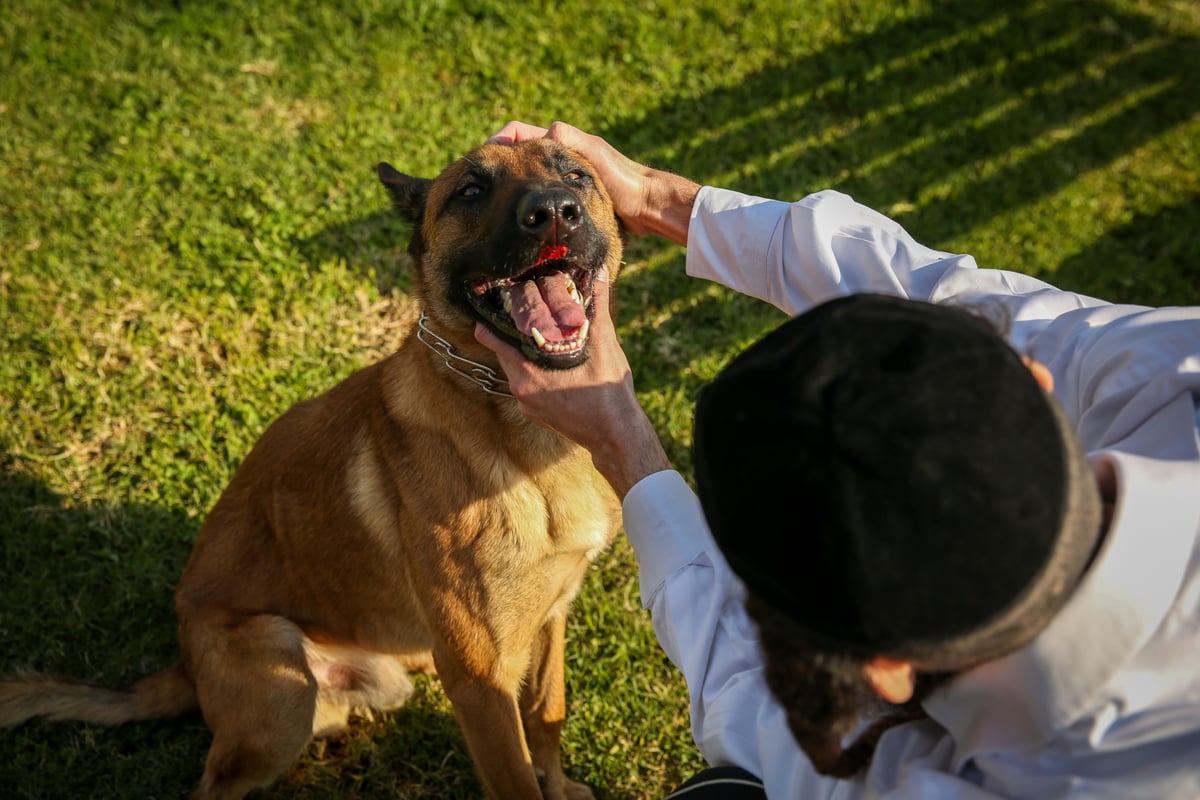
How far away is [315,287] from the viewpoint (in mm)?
4840

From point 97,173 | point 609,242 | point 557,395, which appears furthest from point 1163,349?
point 97,173

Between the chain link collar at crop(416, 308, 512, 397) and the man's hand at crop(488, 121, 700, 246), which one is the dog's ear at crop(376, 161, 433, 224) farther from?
the chain link collar at crop(416, 308, 512, 397)

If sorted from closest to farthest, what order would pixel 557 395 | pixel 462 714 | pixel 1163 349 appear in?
pixel 1163 349, pixel 557 395, pixel 462 714

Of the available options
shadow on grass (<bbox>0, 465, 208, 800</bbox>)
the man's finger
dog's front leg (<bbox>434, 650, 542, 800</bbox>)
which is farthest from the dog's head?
shadow on grass (<bbox>0, 465, 208, 800</bbox>)

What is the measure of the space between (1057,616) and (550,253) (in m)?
1.85

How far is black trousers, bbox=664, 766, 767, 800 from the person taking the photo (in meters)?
2.20

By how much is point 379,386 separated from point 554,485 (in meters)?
0.77

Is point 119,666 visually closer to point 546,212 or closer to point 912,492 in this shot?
point 546,212

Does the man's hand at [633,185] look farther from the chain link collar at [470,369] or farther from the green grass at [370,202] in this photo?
the green grass at [370,202]

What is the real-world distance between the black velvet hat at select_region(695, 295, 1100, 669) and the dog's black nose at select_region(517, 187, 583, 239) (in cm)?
146

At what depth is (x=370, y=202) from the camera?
17.0 ft

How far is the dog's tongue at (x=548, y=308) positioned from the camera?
273 cm

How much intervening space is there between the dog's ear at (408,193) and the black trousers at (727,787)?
218 cm

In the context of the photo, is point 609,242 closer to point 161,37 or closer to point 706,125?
point 706,125
